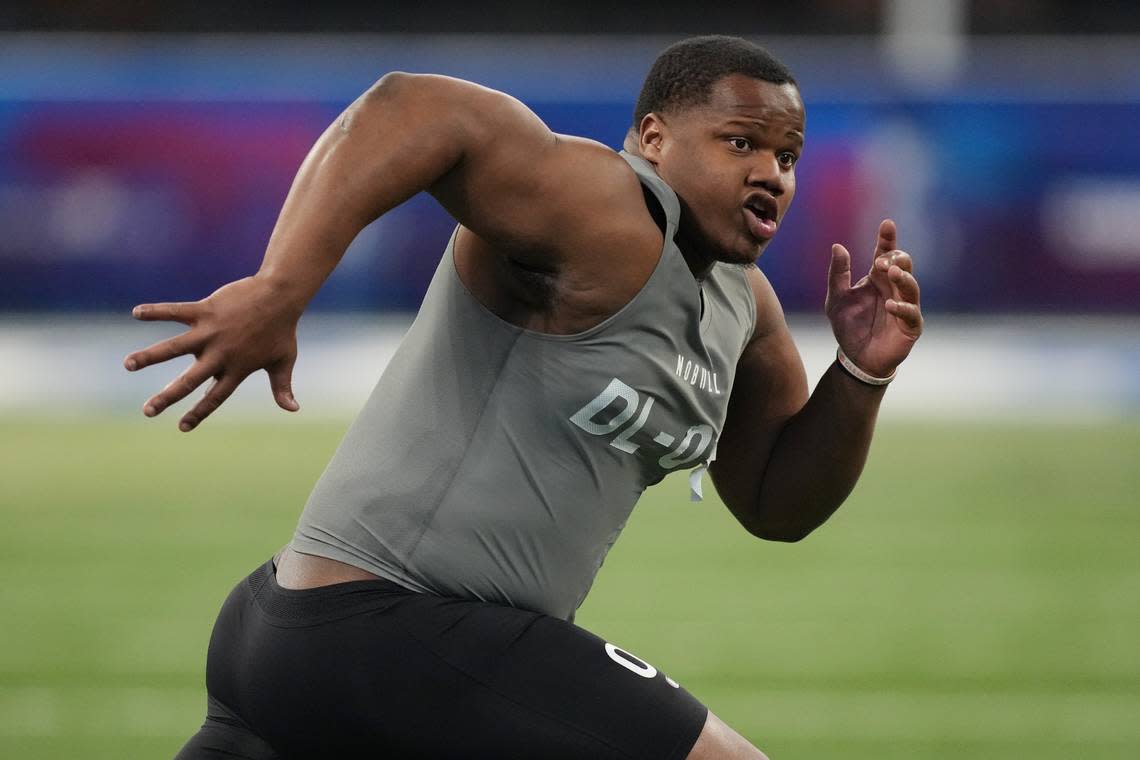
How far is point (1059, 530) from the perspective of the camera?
8.48 meters

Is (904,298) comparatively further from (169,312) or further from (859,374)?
(169,312)

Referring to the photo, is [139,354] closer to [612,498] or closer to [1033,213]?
[612,498]

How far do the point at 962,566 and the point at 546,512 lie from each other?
5.42 metres

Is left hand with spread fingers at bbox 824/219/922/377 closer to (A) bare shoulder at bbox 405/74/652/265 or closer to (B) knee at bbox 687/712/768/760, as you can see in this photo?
(A) bare shoulder at bbox 405/74/652/265

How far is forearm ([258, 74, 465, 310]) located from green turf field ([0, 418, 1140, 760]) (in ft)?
→ 10.3

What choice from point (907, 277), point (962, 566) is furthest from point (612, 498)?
point (962, 566)

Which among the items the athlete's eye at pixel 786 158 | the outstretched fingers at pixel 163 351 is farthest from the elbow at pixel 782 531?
the outstretched fingers at pixel 163 351

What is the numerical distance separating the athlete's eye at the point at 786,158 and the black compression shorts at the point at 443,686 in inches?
31.9

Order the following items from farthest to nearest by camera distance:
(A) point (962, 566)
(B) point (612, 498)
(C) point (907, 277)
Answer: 1. (A) point (962, 566)
2. (C) point (907, 277)
3. (B) point (612, 498)

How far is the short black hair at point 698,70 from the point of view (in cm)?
271

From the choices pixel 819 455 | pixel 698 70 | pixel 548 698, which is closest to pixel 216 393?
pixel 548 698

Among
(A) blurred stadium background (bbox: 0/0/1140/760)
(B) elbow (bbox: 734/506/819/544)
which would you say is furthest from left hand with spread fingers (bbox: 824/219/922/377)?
(A) blurred stadium background (bbox: 0/0/1140/760)

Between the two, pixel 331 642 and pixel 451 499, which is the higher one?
pixel 451 499

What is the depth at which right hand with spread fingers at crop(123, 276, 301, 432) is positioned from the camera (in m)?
2.16
